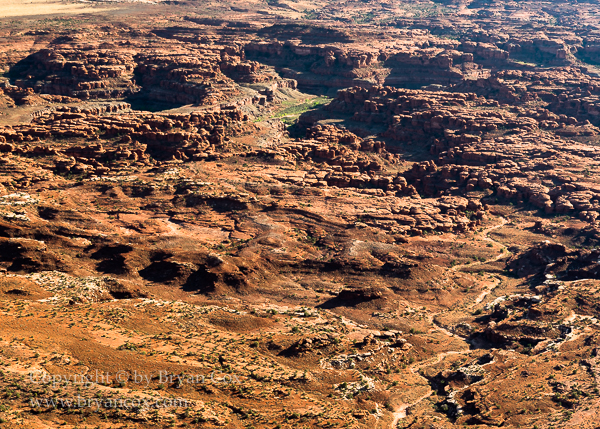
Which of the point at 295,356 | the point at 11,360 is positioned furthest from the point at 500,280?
the point at 11,360

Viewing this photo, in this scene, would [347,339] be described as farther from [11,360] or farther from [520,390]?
[11,360]

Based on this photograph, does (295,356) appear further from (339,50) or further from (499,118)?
(339,50)

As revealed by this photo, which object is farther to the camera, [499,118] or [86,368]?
[499,118]

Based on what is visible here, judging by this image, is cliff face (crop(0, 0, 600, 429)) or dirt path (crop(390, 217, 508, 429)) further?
dirt path (crop(390, 217, 508, 429))

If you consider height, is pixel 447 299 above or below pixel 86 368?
below

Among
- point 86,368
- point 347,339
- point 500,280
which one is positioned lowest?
point 500,280

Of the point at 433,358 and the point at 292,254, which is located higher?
the point at 292,254

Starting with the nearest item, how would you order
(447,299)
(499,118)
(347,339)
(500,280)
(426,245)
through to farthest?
(347,339) → (447,299) → (500,280) → (426,245) → (499,118)

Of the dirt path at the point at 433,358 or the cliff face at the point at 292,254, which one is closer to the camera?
the cliff face at the point at 292,254

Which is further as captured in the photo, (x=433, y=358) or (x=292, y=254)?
(x=292, y=254)

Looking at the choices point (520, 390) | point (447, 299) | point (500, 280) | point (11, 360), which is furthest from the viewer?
point (500, 280)
